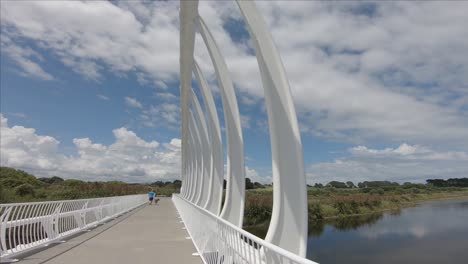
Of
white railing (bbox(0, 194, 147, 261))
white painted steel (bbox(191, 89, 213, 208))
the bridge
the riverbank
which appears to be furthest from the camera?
the riverbank

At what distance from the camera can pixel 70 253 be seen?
24.2 feet

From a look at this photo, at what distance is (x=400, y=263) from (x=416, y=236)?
677 cm

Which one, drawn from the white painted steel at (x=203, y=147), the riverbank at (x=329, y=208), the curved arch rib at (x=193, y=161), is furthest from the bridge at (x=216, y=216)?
the riverbank at (x=329, y=208)

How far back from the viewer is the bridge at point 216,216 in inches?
207

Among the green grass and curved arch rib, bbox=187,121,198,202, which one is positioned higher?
curved arch rib, bbox=187,121,198,202

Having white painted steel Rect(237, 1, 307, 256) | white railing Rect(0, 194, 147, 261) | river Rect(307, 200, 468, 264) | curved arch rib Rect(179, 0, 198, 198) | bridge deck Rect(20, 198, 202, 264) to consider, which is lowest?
river Rect(307, 200, 468, 264)

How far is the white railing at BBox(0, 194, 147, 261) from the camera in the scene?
22.7 feet

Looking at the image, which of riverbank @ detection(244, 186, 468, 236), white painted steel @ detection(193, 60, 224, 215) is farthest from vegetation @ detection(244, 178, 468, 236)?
white painted steel @ detection(193, 60, 224, 215)

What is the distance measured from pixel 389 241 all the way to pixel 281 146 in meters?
18.5

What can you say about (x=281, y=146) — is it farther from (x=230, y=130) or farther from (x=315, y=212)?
(x=315, y=212)

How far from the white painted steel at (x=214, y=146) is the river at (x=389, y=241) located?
746 centimetres

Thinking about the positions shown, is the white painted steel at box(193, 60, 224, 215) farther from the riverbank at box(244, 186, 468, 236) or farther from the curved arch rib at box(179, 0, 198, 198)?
the riverbank at box(244, 186, 468, 236)

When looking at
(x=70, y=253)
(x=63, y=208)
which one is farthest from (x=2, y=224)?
(x=63, y=208)

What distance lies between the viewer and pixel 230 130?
9445 millimetres
